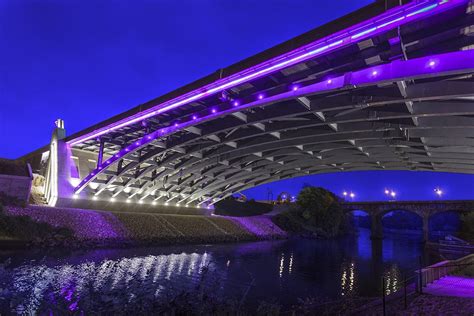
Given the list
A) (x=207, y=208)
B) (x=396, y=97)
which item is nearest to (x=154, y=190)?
(x=207, y=208)

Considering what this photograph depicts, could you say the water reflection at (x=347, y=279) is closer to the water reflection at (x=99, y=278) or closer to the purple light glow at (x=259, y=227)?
the water reflection at (x=99, y=278)

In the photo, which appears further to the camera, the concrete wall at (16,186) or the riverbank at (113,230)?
the concrete wall at (16,186)

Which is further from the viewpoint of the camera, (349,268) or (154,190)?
(154,190)

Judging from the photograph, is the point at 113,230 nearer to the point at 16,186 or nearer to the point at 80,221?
the point at 80,221

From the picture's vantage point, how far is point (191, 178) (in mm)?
44250

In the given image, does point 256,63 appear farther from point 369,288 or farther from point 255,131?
point 369,288

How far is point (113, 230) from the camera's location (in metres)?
30.3

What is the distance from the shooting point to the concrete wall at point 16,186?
2730 centimetres

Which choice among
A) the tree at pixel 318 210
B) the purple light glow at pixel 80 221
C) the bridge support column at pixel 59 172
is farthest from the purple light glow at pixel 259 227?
the bridge support column at pixel 59 172

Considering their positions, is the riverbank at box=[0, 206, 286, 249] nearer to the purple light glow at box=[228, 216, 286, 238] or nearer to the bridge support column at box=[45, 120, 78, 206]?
the purple light glow at box=[228, 216, 286, 238]

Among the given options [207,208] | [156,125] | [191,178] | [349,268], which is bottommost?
[349,268]

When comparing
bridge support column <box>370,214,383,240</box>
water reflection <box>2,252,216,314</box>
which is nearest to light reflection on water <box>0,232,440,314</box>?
water reflection <box>2,252,216,314</box>

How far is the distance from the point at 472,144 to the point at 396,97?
1147 cm

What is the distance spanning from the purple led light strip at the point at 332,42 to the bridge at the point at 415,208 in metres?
66.5
